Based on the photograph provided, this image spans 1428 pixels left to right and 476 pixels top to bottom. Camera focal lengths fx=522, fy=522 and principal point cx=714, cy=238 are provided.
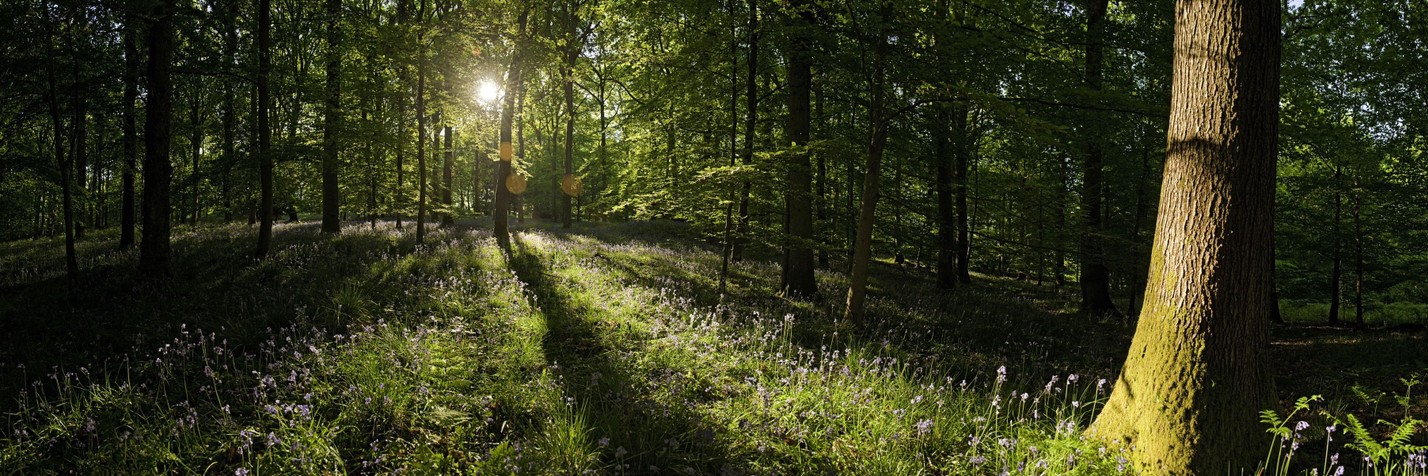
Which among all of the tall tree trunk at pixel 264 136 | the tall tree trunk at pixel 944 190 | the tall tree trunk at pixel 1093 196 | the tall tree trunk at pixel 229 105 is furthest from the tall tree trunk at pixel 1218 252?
the tall tree trunk at pixel 229 105

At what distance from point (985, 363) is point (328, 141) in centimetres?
1481

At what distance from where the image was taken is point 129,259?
11.7m

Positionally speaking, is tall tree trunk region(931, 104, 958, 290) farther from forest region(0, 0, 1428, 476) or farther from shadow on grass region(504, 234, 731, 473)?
shadow on grass region(504, 234, 731, 473)

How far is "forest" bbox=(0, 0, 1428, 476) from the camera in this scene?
3.57 m

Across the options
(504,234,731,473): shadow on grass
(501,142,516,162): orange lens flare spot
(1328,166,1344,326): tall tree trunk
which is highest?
(501,142,516,162): orange lens flare spot

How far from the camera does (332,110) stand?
14.6 metres

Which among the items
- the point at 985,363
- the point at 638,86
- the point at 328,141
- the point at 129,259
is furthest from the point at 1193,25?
the point at 129,259

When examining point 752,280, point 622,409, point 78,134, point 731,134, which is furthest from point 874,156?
point 78,134

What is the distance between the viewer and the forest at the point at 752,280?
3.57 metres

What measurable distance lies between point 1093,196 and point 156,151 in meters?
19.6

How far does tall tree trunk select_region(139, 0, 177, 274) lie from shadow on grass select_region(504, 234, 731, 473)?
8.26 meters

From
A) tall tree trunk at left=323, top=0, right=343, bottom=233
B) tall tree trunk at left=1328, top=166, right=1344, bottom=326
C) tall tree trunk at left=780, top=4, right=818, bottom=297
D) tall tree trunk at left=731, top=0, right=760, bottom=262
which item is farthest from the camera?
tall tree trunk at left=1328, top=166, right=1344, bottom=326

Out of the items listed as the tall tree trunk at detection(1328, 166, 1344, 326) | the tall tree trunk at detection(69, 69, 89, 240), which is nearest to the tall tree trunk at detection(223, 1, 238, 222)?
the tall tree trunk at detection(69, 69, 89, 240)

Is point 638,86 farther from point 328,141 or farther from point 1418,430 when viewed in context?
point 1418,430
